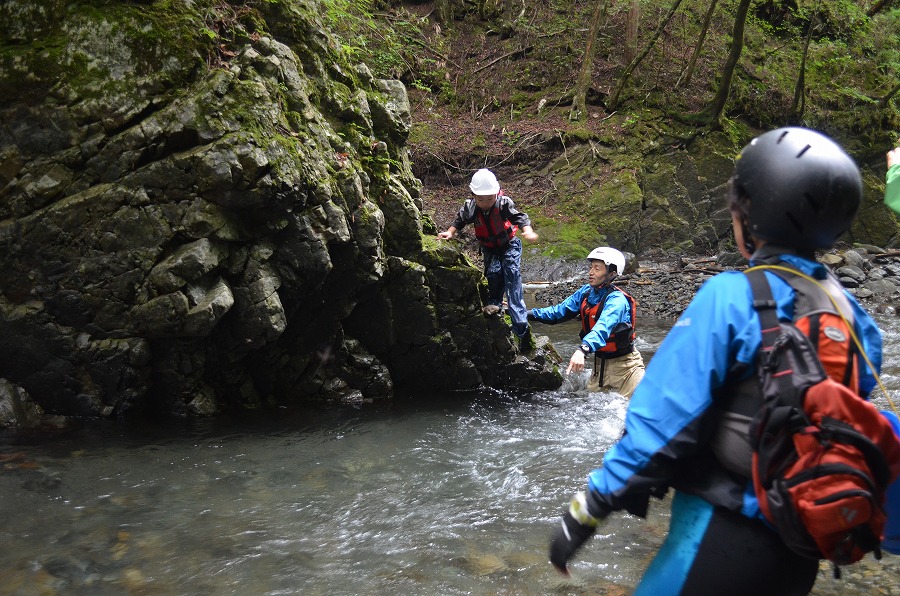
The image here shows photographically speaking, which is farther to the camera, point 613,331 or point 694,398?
point 613,331

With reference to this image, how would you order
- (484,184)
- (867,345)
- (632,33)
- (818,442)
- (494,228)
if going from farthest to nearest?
(632,33) < (494,228) < (484,184) < (867,345) < (818,442)

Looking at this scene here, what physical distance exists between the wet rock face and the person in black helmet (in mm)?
5539

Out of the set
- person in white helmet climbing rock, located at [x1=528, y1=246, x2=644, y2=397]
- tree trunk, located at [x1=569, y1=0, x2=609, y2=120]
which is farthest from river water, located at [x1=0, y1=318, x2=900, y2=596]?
tree trunk, located at [x1=569, y1=0, x2=609, y2=120]

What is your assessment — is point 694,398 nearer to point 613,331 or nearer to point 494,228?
point 613,331

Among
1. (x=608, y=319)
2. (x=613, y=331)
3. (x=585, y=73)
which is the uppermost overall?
(x=585, y=73)

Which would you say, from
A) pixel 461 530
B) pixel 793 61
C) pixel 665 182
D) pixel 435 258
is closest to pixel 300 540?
pixel 461 530

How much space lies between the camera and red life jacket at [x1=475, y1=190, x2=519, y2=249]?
9195 millimetres

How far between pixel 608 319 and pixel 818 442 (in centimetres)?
503

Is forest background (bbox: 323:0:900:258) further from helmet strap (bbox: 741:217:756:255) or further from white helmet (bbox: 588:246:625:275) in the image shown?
helmet strap (bbox: 741:217:756:255)

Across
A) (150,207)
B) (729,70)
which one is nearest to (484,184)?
(150,207)

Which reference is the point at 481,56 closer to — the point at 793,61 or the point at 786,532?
the point at 793,61

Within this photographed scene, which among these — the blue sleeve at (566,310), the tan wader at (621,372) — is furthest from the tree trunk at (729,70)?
the tan wader at (621,372)

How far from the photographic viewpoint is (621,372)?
721cm

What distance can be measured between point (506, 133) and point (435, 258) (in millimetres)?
14498
